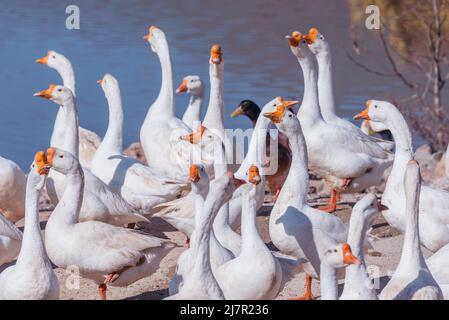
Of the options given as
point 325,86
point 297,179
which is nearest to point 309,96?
point 325,86

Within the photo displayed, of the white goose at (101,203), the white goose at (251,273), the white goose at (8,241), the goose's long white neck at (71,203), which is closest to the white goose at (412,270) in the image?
the white goose at (251,273)

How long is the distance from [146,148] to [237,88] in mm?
7917

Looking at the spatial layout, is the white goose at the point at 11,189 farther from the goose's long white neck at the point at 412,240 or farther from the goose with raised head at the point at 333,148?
the goose's long white neck at the point at 412,240

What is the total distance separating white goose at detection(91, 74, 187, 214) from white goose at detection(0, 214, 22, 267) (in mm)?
1526

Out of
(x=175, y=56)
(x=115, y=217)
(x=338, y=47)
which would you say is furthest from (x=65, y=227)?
(x=338, y=47)

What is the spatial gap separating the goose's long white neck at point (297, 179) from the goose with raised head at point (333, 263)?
1.47 m

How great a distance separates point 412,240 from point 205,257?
132 cm

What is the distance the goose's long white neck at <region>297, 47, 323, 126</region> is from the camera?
29.7ft

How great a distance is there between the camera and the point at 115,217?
7781 millimetres

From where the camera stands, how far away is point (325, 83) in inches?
383

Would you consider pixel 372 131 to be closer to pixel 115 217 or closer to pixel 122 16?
pixel 115 217

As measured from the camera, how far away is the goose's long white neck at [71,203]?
6.74 meters

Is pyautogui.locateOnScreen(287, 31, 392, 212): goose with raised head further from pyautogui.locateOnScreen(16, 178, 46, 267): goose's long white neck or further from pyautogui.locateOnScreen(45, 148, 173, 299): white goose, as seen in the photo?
pyautogui.locateOnScreen(16, 178, 46, 267): goose's long white neck

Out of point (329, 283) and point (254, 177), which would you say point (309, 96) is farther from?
point (329, 283)
